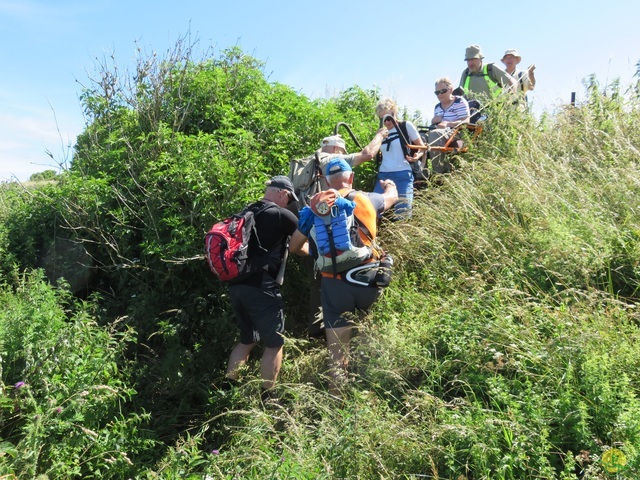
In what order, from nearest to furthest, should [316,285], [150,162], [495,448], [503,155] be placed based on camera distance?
[495,448], [316,285], [150,162], [503,155]

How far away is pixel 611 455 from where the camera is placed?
9.81ft

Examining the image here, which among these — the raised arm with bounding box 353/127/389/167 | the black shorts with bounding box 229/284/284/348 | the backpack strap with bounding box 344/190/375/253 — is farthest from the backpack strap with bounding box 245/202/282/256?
the raised arm with bounding box 353/127/389/167

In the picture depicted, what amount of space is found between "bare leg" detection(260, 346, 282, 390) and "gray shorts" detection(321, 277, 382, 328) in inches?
25.3

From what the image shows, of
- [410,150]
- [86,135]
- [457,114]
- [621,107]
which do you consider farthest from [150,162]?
[621,107]

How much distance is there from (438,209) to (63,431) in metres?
4.11

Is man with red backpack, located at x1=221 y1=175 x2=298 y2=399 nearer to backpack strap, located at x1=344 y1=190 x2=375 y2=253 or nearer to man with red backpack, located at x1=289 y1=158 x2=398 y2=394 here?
man with red backpack, located at x1=289 y1=158 x2=398 y2=394

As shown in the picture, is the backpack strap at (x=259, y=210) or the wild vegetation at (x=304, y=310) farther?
the backpack strap at (x=259, y=210)

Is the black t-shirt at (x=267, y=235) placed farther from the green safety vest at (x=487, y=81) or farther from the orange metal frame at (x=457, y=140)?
the green safety vest at (x=487, y=81)

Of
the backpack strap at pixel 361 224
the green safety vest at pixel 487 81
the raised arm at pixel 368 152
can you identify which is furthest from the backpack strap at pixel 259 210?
the green safety vest at pixel 487 81

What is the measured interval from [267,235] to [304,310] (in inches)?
67.5

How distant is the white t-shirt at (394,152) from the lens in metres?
6.61

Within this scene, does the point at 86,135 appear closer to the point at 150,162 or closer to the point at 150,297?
the point at 150,162

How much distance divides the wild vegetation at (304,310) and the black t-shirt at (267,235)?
640 millimetres

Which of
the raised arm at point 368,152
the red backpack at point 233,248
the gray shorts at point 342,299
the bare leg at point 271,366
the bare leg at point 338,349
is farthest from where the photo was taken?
the raised arm at point 368,152
